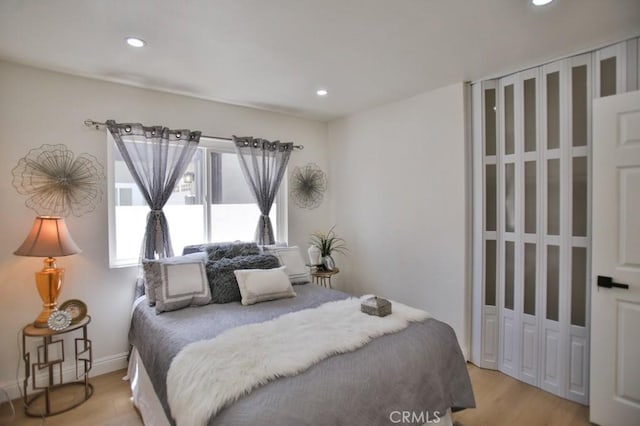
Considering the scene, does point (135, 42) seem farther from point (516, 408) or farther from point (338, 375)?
point (516, 408)

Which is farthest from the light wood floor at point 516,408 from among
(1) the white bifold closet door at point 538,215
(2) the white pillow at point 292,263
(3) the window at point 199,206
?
(3) the window at point 199,206

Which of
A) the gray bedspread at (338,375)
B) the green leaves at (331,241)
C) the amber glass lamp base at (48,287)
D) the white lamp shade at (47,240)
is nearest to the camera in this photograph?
the gray bedspread at (338,375)

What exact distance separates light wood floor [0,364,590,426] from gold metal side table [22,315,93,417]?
7 centimetres

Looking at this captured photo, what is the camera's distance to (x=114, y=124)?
2.79m

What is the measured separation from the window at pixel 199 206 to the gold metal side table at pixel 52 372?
27.4 inches

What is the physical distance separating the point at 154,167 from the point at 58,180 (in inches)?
28.3

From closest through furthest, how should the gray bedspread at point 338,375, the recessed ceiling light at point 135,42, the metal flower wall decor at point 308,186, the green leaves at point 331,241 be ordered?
the gray bedspread at point 338,375 < the recessed ceiling light at point 135,42 < the metal flower wall decor at point 308,186 < the green leaves at point 331,241

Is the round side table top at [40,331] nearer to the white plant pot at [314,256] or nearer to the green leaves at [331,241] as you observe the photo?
the white plant pot at [314,256]

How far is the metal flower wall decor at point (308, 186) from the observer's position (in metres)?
4.08

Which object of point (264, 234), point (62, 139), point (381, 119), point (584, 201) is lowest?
point (264, 234)

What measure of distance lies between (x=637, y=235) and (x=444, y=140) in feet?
5.17

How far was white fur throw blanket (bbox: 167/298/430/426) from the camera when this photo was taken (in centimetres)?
140

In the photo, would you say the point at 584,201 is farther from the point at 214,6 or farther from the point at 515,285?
the point at 214,6

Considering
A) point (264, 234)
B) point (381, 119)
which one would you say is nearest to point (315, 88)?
point (381, 119)
